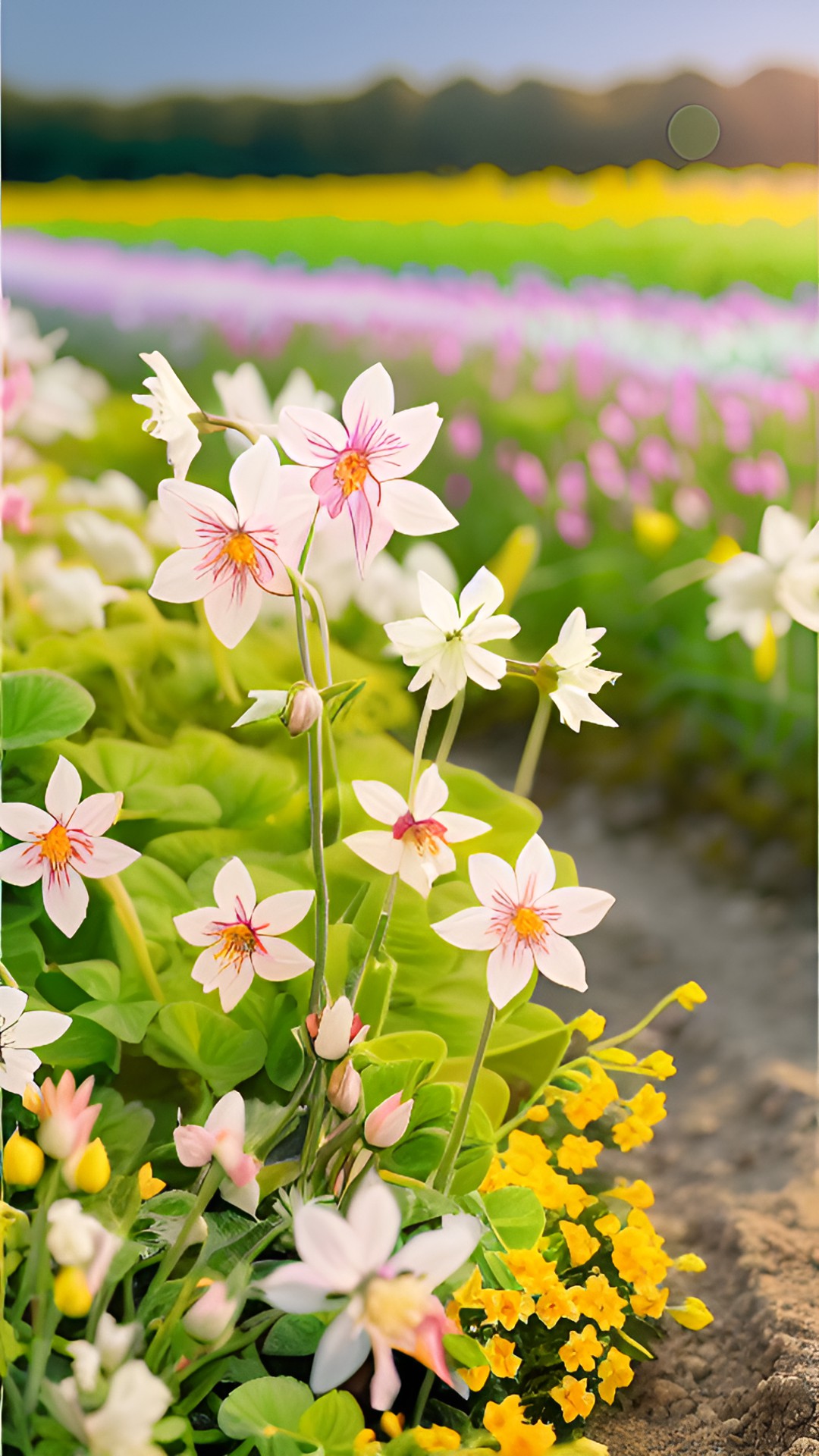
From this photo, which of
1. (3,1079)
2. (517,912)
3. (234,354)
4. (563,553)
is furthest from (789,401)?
(3,1079)

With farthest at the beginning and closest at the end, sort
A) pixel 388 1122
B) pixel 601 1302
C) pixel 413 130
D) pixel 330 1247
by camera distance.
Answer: pixel 413 130 → pixel 601 1302 → pixel 388 1122 → pixel 330 1247

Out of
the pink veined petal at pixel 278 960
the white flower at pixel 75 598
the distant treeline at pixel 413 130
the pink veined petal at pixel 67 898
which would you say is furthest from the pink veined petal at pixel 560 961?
the distant treeline at pixel 413 130

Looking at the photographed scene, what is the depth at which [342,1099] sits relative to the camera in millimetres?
510

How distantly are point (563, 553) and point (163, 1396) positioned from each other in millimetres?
1625

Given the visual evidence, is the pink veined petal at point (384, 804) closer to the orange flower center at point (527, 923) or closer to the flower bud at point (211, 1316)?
the orange flower center at point (527, 923)

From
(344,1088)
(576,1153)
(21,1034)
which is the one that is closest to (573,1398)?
(576,1153)

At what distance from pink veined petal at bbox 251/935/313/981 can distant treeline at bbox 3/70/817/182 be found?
166 cm

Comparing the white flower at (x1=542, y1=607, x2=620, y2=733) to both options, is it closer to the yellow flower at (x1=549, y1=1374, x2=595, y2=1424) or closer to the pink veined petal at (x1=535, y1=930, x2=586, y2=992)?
the pink veined petal at (x1=535, y1=930, x2=586, y2=992)

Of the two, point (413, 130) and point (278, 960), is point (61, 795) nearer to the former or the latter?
point (278, 960)

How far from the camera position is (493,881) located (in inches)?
20.5

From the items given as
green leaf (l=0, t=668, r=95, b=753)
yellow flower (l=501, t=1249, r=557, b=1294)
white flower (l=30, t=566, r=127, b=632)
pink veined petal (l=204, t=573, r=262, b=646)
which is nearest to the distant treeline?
white flower (l=30, t=566, r=127, b=632)

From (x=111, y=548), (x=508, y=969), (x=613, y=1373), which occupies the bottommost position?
(x=613, y=1373)

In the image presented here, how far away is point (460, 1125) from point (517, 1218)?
0.25 ft

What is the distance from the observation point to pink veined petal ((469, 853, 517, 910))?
52 cm
